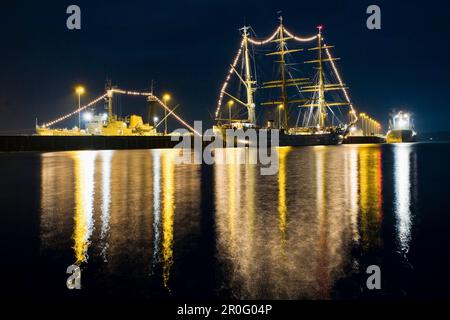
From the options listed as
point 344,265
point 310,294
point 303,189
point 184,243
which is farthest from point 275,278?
point 303,189

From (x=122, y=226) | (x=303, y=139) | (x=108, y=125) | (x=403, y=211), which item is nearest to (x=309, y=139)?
(x=303, y=139)

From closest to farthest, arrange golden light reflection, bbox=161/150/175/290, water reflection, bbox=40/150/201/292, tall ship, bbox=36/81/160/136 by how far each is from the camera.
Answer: golden light reflection, bbox=161/150/175/290 → water reflection, bbox=40/150/201/292 → tall ship, bbox=36/81/160/136

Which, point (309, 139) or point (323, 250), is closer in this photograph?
point (323, 250)

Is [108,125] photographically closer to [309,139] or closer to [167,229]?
[309,139]

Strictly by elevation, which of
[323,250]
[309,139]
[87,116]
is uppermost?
[87,116]

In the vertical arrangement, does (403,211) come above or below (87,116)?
below

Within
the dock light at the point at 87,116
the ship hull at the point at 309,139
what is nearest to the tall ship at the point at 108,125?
the dock light at the point at 87,116

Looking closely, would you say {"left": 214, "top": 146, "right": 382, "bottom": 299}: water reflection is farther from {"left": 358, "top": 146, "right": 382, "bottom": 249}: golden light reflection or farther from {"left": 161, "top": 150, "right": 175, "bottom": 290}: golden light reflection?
{"left": 161, "top": 150, "right": 175, "bottom": 290}: golden light reflection

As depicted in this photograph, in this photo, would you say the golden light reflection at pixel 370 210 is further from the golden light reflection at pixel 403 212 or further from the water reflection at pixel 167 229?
the water reflection at pixel 167 229

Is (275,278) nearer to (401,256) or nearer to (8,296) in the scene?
(401,256)

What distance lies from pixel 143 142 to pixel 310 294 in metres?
88.0

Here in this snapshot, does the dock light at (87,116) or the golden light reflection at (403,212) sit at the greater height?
the dock light at (87,116)

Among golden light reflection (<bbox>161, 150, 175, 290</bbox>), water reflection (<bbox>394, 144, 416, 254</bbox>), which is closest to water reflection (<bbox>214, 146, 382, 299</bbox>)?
water reflection (<bbox>394, 144, 416, 254</bbox>)
